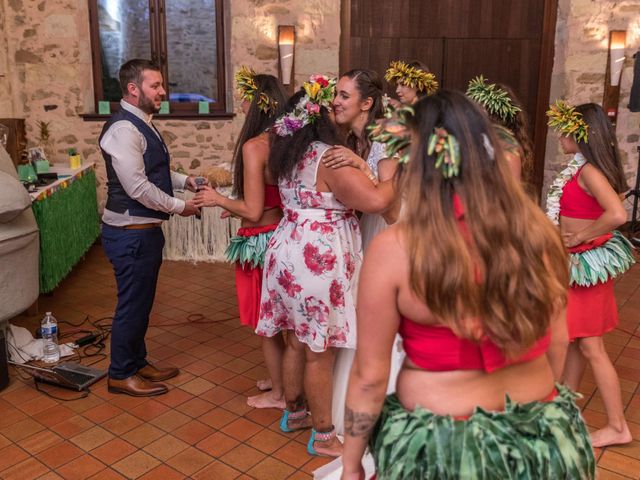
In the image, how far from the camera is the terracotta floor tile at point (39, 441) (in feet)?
9.18

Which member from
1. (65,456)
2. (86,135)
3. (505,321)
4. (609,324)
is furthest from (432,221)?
(86,135)

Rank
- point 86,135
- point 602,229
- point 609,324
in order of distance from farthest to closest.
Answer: point 86,135 → point 609,324 → point 602,229

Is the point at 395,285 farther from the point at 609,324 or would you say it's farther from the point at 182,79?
the point at 182,79

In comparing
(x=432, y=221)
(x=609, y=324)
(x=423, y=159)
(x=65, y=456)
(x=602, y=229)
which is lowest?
(x=65, y=456)

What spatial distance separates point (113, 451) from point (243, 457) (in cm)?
58

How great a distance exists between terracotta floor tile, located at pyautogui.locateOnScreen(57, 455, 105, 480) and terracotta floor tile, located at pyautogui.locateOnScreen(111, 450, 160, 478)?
0.25 feet

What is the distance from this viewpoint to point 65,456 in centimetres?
274

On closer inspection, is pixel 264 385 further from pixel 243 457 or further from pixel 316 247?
pixel 316 247

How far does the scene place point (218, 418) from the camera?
3092 millimetres

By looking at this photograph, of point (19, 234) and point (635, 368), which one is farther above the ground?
point (19, 234)

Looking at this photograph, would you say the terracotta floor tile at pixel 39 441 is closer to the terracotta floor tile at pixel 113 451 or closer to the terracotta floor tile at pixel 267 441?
the terracotta floor tile at pixel 113 451

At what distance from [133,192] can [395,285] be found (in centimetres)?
203

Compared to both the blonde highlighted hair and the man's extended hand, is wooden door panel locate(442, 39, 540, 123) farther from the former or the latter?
the blonde highlighted hair

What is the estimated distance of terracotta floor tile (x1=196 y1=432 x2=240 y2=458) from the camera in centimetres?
279
